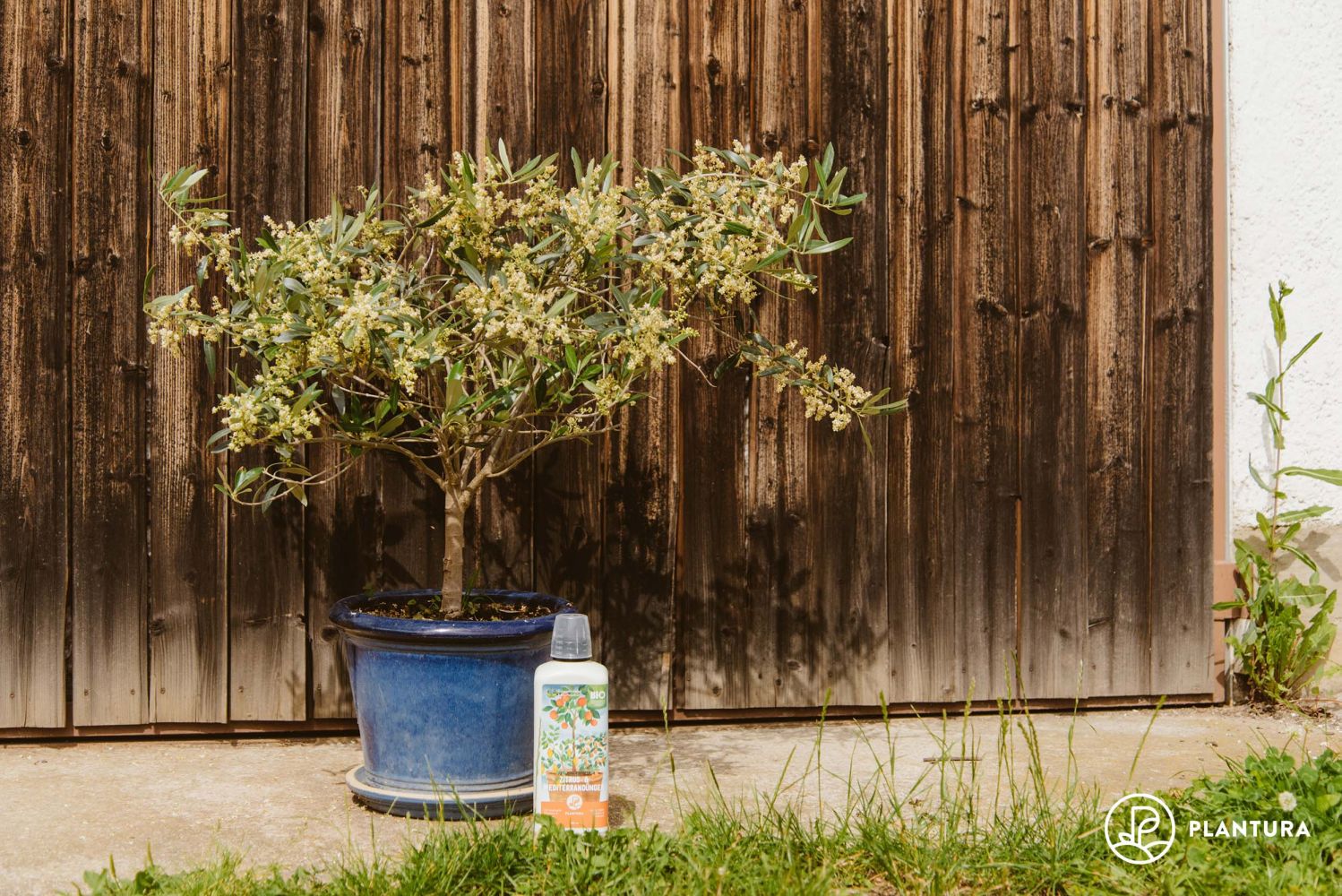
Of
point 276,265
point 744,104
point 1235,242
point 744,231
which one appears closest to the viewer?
point 276,265

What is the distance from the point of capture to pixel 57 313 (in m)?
2.95

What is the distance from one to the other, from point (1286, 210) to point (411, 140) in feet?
8.34

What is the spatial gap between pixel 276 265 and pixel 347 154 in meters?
0.91

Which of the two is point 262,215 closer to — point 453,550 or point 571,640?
point 453,550

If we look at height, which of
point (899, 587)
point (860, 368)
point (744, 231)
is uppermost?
point (744, 231)

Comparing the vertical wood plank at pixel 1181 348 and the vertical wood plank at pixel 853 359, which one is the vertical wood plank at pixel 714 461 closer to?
the vertical wood plank at pixel 853 359

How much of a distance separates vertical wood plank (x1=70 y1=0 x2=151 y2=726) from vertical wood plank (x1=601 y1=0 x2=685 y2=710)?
3.96ft

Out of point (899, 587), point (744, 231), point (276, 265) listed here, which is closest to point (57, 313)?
point (276, 265)

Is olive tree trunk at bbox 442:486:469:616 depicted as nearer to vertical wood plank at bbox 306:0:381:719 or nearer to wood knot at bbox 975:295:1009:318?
vertical wood plank at bbox 306:0:381:719

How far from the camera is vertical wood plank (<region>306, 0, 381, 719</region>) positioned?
3.02 meters

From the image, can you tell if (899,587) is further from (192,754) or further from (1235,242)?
(192,754)

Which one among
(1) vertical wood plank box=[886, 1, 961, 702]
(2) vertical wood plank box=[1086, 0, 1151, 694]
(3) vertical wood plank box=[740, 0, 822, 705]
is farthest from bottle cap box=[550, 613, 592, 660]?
(2) vertical wood plank box=[1086, 0, 1151, 694]

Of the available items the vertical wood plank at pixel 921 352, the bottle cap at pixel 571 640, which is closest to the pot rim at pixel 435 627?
the bottle cap at pixel 571 640

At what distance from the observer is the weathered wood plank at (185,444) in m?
2.97
